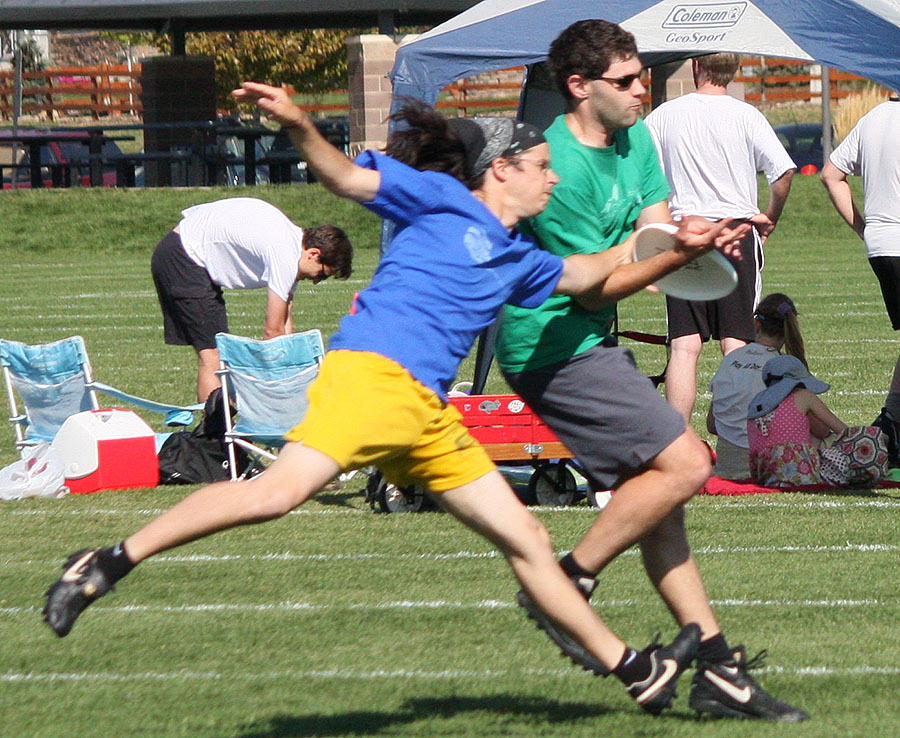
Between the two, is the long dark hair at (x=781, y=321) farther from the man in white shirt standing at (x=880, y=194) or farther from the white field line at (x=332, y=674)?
the white field line at (x=332, y=674)

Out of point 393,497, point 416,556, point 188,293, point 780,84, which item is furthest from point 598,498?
point 780,84

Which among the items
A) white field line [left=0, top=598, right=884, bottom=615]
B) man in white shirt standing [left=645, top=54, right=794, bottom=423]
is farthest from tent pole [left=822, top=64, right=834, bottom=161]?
white field line [left=0, top=598, right=884, bottom=615]

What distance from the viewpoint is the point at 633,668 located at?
4.32 meters

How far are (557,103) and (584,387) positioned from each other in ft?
23.8

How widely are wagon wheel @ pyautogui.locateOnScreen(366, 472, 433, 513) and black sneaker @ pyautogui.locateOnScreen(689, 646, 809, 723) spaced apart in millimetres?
3502

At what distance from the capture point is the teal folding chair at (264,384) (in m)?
8.57

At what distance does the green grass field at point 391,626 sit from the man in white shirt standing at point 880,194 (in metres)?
1.13

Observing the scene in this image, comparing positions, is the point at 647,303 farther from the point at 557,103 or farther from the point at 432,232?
the point at 432,232

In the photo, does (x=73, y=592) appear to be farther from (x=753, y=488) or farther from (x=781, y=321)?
(x=781, y=321)

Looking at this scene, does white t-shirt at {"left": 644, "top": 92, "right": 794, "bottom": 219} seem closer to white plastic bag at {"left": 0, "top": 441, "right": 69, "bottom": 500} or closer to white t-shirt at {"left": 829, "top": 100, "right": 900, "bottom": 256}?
white t-shirt at {"left": 829, "top": 100, "right": 900, "bottom": 256}

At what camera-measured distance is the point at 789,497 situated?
8.12m

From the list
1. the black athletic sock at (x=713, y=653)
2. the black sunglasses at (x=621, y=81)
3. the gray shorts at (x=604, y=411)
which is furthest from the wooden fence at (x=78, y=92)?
the black athletic sock at (x=713, y=653)

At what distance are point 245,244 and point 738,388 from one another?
2.90m

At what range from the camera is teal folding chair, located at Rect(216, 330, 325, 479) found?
8570mm
